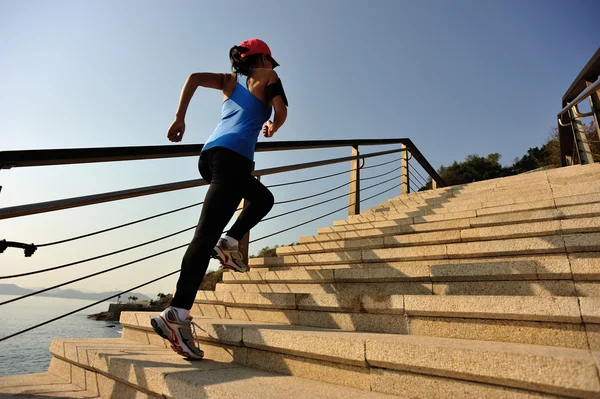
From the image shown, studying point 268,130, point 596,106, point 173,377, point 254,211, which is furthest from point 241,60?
point 596,106

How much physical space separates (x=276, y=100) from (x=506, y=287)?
5.17 feet

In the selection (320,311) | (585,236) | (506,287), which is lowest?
(320,311)

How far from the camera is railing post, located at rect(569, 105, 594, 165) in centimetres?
470

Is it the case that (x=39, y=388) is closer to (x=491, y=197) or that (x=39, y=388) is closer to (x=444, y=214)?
(x=444, y=214)

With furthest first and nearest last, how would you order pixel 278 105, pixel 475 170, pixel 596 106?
pixel 475 170 < pixel 596 106 < pixel 278 105

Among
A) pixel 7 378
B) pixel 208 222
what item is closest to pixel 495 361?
pixel 208 222

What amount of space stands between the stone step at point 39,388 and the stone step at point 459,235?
217 centimetres

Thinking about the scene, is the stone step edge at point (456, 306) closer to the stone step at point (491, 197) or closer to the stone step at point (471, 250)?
the stone step at point (471, 250)

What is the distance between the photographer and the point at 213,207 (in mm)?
1640

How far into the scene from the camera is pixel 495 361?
1015mm

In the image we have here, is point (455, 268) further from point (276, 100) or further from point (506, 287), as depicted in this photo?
point (276, 100)

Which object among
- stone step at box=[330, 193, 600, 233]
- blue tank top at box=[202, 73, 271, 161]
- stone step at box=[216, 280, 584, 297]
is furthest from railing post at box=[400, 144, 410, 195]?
blue tank top at box=[202, 73, 271, 161]

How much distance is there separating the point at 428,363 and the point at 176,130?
1636 mm

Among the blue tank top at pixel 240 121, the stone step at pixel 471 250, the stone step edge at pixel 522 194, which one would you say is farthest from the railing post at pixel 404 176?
the blue tank top at pixel 240 121
